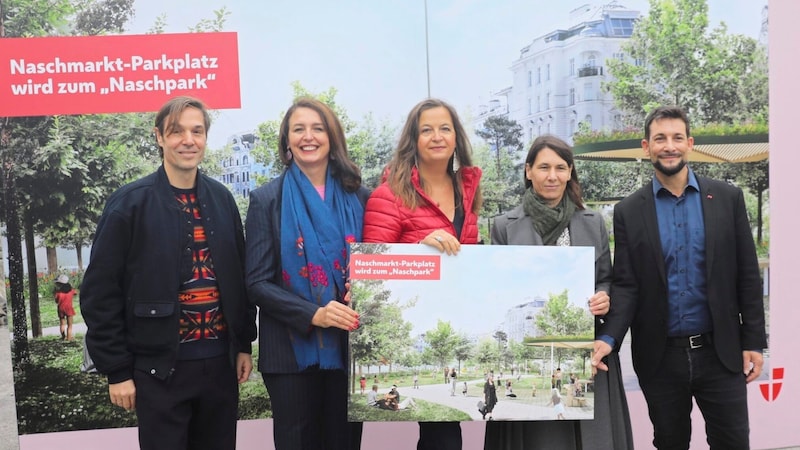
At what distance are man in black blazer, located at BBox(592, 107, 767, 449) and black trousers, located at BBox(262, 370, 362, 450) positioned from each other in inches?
44.6

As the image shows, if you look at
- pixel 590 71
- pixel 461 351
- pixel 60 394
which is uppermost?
pixel 590 71

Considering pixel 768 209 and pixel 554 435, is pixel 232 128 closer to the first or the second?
pixel 554 435

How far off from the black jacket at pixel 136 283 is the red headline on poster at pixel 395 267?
0.63 meters

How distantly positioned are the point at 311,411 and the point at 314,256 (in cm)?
60

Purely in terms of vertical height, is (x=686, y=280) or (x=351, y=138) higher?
(x=351, y=138)

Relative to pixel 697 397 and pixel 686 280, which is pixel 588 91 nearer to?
pixel 686 280

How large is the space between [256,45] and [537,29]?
1.63 meters

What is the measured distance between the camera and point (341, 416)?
2486 millimetres

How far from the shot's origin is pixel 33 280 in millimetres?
3543

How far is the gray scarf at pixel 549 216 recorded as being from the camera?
2.39 m

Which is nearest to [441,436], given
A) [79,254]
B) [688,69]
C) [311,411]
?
[311,411]

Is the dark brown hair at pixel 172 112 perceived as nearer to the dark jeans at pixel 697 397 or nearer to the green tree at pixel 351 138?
the green tree at pixel 351 138

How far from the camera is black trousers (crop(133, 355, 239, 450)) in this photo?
2299 millimetres

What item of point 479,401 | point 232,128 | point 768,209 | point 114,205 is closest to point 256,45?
point 232,128
